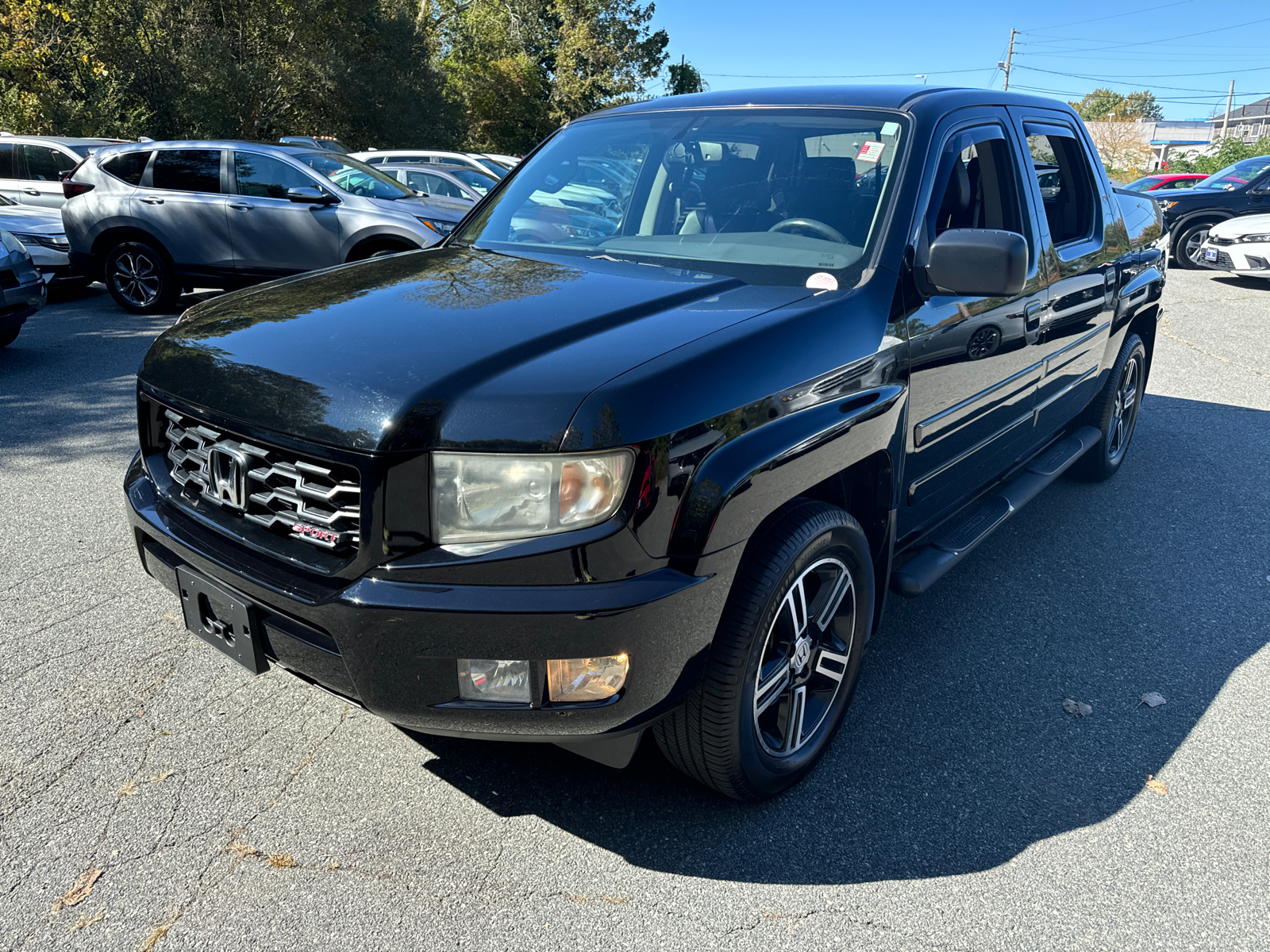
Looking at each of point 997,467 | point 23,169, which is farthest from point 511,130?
point 997,467

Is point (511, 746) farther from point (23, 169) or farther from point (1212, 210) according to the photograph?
point (1212, 210)

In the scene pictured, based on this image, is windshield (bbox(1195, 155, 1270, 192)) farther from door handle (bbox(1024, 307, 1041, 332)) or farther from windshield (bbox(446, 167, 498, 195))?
door handle (bbox(1024, 307, 1041, 332))

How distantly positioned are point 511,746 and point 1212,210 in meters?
15.8

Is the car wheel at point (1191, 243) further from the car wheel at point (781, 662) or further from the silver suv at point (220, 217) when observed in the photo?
the car wheel at point (781, 662)

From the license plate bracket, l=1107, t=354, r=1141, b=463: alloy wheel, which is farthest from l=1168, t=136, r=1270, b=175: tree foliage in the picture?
the license plate bracket

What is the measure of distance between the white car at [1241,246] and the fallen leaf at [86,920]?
14.5 m

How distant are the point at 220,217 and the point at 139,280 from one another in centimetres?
119

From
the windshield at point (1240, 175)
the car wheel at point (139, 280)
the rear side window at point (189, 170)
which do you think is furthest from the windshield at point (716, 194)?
the windshield at point (1240, 175)

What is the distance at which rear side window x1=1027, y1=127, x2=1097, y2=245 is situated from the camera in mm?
3883

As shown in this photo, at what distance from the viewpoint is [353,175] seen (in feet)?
32.4

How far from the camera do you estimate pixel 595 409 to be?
1.97 meters

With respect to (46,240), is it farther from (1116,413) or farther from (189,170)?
(1116,413)

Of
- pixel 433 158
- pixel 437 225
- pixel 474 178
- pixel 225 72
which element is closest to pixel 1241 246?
pixel 437 225

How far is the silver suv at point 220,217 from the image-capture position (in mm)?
9320
